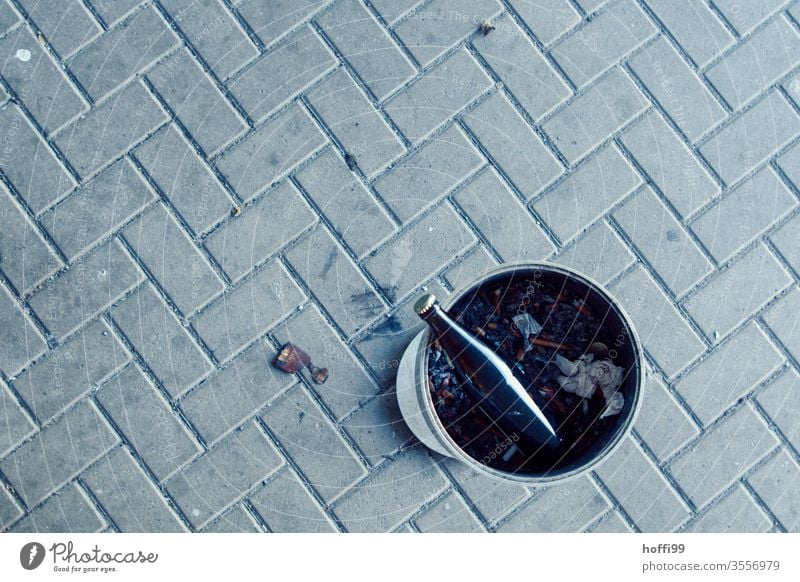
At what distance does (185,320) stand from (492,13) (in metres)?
1.27

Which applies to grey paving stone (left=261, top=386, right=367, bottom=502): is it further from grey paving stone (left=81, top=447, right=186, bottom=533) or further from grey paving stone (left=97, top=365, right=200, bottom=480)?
grey paving stone (left=81, top=447, right=186, bottom=533)

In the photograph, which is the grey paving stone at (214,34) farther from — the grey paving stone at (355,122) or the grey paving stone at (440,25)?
the grey paving stone at (440,25)

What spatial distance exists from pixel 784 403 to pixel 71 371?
207 cm

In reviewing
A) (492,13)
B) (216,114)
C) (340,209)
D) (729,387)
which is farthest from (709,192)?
(216,114)

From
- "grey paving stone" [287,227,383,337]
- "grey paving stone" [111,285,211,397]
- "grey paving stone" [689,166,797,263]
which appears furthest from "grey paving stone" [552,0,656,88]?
"grey paving stone" [111,285,211,397]

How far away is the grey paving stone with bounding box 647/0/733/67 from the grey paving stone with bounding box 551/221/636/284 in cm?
62

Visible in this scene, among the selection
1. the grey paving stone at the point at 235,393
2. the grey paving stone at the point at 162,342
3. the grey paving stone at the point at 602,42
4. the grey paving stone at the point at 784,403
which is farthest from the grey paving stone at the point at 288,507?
the grey paving stone at the point at 602,42

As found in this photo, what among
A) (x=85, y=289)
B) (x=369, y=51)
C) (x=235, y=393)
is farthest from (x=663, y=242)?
(x=85, y=289)

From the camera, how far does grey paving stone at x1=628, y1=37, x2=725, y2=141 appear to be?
2377 mm

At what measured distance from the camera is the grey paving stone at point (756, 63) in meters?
2.39

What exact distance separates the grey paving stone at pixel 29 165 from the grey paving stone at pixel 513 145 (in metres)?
1.20
